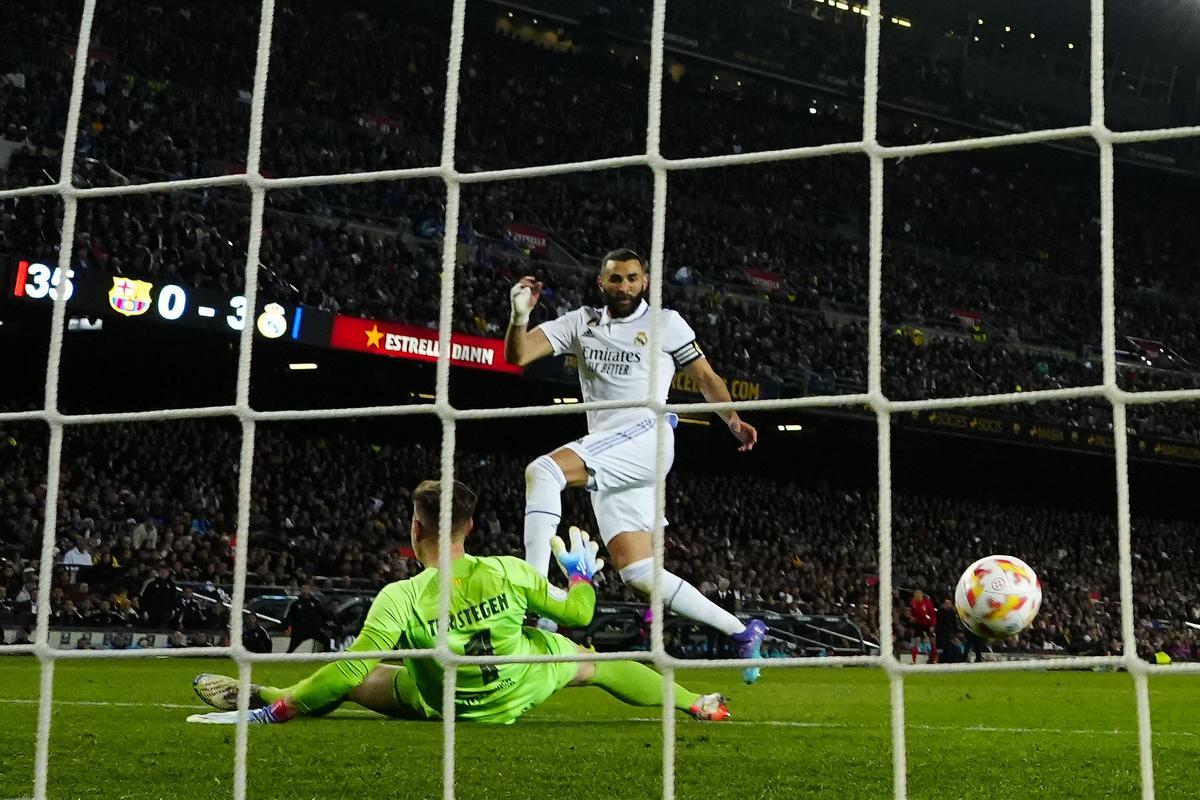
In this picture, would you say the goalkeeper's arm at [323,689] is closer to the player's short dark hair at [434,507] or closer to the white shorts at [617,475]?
the player's short dark hair at [434,507]

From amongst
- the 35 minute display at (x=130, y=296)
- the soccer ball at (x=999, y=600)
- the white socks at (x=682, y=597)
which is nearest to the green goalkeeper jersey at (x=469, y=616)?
the white socks at (x=682, y=597)

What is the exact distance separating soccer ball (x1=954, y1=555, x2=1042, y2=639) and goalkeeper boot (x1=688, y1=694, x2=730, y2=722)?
3.52 feet

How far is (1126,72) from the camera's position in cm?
2394

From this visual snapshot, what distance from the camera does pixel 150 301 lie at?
39.8ft

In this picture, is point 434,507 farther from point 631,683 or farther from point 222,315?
point 222,315

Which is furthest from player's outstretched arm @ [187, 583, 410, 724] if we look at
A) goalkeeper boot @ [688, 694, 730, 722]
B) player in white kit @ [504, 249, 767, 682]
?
goalkeeper boot @ [688, 694, 730, 722]

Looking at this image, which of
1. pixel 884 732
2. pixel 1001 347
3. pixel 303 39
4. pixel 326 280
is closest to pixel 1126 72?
pixel 1001 347

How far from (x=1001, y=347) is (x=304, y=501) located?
10.3 m

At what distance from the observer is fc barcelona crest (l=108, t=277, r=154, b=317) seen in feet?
39.0

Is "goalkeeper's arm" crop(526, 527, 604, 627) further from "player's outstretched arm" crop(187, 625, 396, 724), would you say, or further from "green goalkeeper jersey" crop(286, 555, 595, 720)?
"player's outstretched arm" crop(187, 625, 396, 724)

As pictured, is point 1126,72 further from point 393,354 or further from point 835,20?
point 393,354

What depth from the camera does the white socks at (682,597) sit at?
5074 millimetres

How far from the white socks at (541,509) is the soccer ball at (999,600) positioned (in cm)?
179

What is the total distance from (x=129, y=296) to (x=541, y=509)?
819 centimetres
